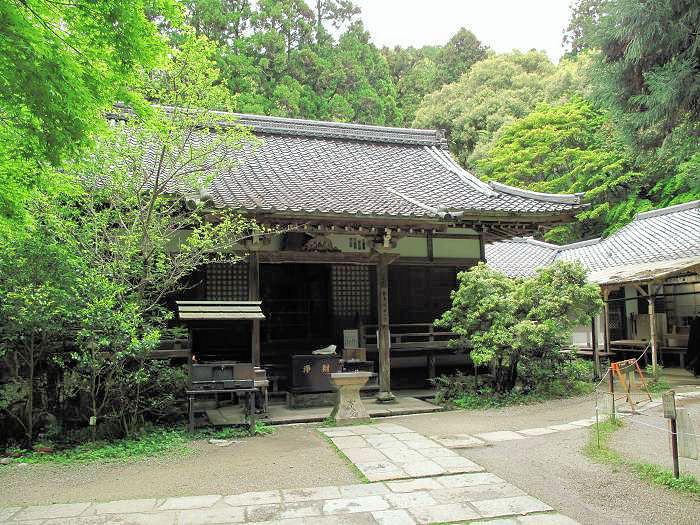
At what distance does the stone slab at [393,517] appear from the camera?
179 inches

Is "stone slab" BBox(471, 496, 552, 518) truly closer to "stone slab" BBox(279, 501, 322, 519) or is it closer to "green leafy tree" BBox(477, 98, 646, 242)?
"stone slab" BBox(279, 501, 322, 519)

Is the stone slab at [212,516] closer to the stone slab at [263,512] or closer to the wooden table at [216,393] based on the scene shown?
the stone slab at [263,512]

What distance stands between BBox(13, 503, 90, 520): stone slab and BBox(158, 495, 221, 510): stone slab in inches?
29.4

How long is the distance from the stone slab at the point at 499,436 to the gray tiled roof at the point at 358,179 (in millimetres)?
3865

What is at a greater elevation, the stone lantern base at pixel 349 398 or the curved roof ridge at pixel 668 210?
the curved roof ridge at pixel 668 210

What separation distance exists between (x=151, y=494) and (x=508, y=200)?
925 centimetres

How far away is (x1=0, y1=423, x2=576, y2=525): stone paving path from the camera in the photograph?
183 inches

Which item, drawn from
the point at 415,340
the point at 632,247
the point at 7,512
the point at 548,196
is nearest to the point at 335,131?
the point at 548,196

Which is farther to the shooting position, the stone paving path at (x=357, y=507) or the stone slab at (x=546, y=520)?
the stone paving path at (x=357, y=507)

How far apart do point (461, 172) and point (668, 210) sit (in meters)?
10.1

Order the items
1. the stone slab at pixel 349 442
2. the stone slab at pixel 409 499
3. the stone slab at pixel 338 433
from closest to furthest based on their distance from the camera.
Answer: the stone slab at pixel 409 499 < the stone slab at pixel 349 442 < the stone slab at pixel 338 433

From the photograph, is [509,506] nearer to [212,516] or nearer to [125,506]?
[212,516]

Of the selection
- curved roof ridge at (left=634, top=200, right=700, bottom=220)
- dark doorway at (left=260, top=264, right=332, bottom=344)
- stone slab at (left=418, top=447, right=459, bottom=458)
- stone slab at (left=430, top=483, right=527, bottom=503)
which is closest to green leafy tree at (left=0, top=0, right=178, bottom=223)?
stone slab at (left=430, top=483, right=527, bottom=503)

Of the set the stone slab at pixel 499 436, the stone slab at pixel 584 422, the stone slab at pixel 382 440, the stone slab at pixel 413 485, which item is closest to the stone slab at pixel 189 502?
the stone slab at pixel 413 485
